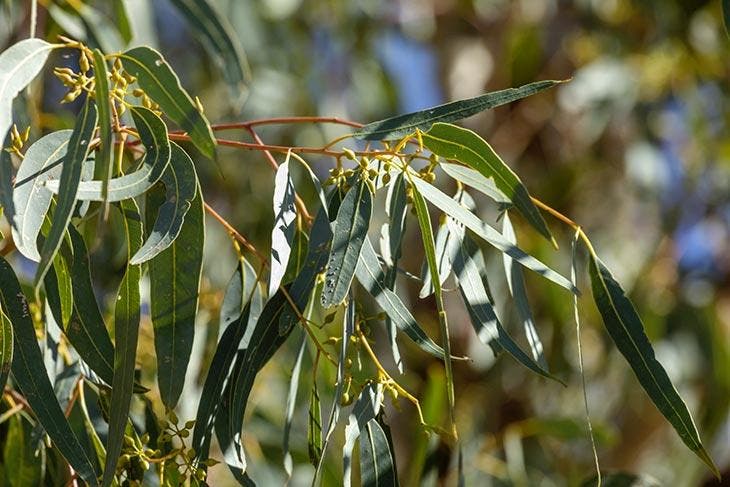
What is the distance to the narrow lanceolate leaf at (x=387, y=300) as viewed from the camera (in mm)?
943

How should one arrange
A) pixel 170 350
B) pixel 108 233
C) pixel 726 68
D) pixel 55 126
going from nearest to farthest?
pixel 170 350 → pixel 55 126 → pixel 108 233 → pixel 726 68

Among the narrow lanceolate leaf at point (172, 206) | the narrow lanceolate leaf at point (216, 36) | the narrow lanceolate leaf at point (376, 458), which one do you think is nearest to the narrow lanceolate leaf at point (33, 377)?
the narrow lanceolate leaf at point (172, 206)

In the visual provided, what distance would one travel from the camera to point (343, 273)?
2.87ft

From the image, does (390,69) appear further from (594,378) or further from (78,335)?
(78,335)

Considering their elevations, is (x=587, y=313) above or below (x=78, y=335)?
above

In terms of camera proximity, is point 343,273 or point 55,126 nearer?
point 343,273

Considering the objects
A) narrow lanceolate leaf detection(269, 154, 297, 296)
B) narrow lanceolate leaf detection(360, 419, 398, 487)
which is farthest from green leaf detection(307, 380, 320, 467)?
narrow lanceolate leaf detection(269, 154, 297, 296)

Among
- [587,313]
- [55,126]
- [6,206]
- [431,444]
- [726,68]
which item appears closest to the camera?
[6,206]

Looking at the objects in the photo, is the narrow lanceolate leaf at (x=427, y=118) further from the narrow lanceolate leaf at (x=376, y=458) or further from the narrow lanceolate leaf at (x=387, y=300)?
the narrow lanceolate leaf at (x=376, y=458)

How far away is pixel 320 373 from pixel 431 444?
267 mm

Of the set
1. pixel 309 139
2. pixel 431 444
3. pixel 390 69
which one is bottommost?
pixel 431 444

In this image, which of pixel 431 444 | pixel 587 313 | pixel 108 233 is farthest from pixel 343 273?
pixel 587 313

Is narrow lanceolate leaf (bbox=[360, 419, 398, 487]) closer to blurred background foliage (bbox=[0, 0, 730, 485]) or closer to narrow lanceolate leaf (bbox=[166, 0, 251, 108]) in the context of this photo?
narrow lanceolate leaf (bbox=[166, 0, 251, 108])

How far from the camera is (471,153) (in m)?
0.97
